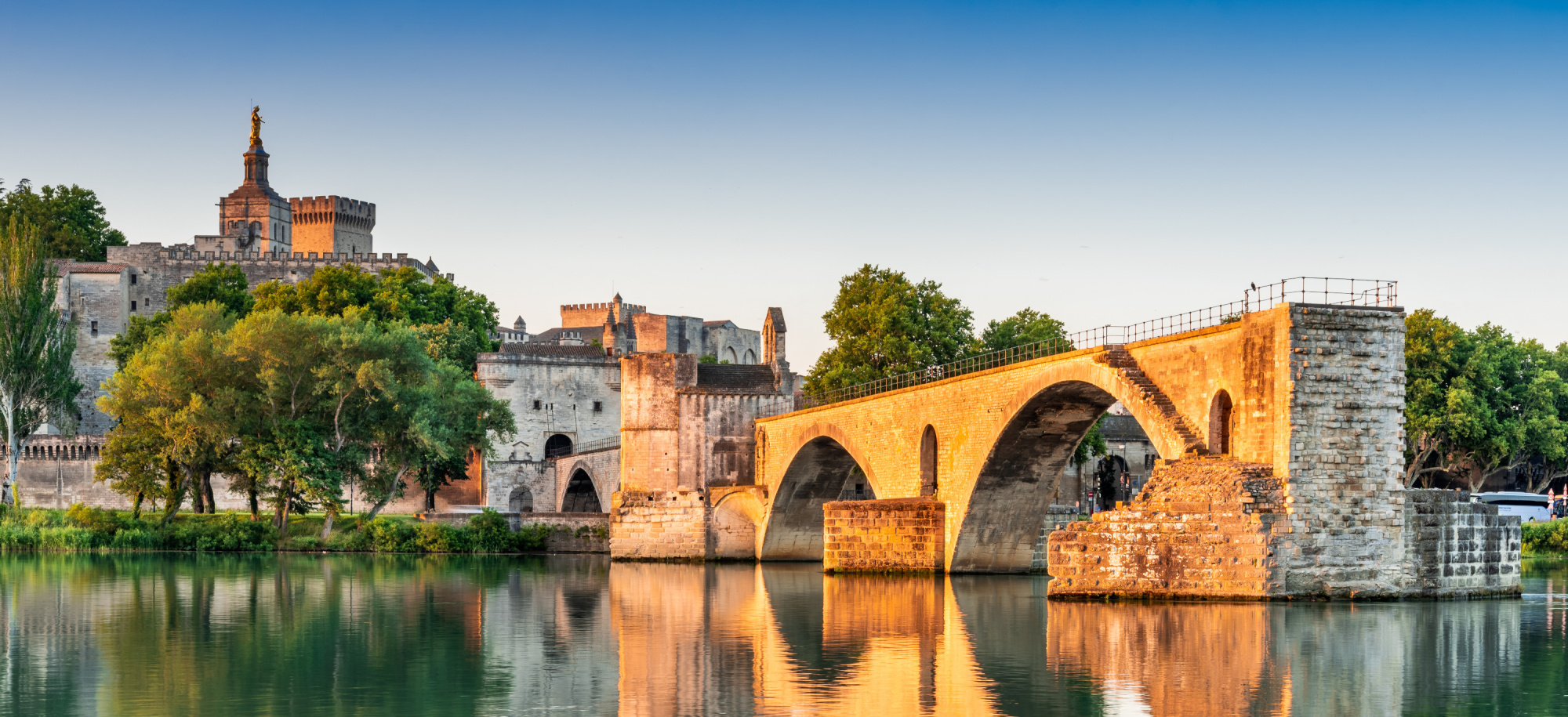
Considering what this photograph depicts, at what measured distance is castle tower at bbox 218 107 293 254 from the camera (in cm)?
9919

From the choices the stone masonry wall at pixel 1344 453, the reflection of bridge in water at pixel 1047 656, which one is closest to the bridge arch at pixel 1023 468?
the stone masonry wall at pixel 1344 453

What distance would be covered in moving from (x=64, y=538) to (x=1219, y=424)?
36669 millimetres

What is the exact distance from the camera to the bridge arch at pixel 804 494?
154 ft

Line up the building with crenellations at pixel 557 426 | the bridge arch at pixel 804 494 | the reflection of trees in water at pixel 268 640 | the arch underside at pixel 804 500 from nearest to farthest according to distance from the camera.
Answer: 1. the reflection of trees in water at pixel 268 640
2. the bridge arch at pixel 804 494
3. the arch underside at pixel 804 500
4. the building with crenellations at pixel 557 426

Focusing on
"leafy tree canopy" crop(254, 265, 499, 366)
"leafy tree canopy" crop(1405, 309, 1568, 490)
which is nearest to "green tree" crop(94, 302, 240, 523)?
"leafy tree canopy" crop(254, 265, 499, 366)

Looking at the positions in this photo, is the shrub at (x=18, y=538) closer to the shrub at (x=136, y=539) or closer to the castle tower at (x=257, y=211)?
the shrub at (x=136, y=539)

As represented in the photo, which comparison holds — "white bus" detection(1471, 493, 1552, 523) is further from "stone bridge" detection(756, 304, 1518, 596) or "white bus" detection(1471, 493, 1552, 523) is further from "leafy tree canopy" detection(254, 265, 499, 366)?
"leafy tree canopy" detection(254, 265, 499, 366)

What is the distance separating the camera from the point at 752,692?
17984 millimetres

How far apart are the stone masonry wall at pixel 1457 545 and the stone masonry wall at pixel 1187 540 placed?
114 inches

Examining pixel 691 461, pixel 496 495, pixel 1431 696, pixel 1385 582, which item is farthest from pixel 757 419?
pixel 1431 696

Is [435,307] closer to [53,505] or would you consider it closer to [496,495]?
[496,495]

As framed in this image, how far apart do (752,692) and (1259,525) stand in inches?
430

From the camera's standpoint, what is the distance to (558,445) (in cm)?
7438

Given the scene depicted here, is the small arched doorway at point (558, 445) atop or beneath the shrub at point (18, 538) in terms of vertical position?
atop
